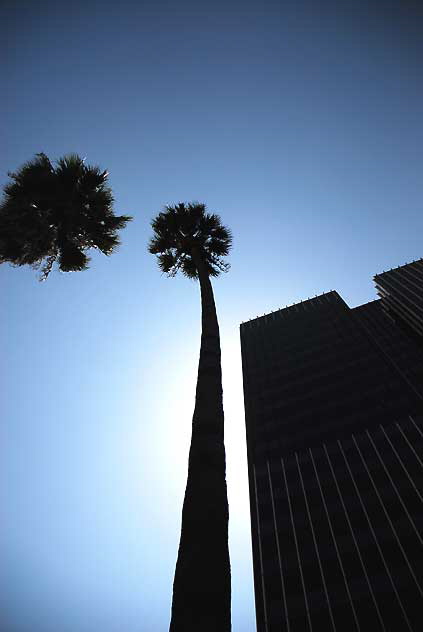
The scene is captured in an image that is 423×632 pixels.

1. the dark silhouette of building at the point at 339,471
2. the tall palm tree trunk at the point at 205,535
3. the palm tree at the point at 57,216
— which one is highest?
the dark silhouette of building at the point at 339,471

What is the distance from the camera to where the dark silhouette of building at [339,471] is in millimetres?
40906

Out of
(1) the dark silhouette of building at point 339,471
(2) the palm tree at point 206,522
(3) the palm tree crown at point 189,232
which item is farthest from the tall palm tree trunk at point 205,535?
(1) the dark silhouette of building at point 339,471

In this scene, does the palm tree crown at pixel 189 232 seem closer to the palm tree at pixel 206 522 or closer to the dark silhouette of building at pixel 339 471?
the palm tree at pixel 206 522

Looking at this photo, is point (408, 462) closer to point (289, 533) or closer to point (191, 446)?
point (289, 533)

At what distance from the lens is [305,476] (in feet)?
183

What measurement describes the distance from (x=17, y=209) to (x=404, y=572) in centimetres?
5179

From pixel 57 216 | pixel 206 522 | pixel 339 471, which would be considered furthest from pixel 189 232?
pixel 339 471

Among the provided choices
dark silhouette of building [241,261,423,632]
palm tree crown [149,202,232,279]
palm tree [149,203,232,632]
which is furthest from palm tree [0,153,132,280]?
dark silhouette of building [241,261,423,632]

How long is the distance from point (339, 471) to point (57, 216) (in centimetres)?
5458

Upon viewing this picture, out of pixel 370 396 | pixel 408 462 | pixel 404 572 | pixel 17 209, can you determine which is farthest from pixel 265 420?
pixel 17 209

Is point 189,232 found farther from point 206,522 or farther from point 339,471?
point 339,471

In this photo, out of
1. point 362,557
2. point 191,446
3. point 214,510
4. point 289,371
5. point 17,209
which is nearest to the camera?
point 214,510

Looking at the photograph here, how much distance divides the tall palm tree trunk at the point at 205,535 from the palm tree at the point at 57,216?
12.4 m

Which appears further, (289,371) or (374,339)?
(374,339)
